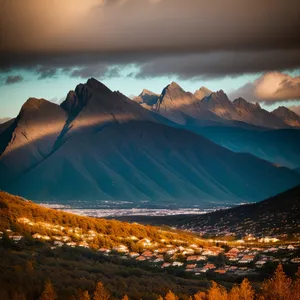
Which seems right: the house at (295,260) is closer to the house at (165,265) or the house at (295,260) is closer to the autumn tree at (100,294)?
the house at (165,265)

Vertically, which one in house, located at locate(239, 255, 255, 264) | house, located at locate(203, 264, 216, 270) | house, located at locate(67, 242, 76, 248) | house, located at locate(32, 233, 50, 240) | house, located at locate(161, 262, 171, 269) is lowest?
house, located at locate(239, 255, 255, 264)

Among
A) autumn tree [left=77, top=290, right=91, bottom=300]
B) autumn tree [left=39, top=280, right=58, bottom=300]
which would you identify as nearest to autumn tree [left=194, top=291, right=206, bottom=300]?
autumn tree [left=77, top=290, right=91, bottom=300]

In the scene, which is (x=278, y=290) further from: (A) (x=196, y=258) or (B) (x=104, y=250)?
(B) (x=104, y=250)

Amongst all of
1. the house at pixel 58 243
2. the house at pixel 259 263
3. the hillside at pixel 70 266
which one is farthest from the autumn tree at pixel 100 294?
the house at pixel 259 263

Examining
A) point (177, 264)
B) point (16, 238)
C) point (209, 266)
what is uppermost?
point (16, 238)

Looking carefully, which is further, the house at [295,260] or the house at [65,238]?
the house at [65,238]

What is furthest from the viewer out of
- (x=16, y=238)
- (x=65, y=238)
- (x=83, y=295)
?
(x=65, y=238)

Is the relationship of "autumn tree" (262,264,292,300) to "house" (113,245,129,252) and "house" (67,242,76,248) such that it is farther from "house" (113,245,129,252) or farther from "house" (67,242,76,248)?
"house" (113,245,129,252)

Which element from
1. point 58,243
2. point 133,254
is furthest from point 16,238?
point 133,254

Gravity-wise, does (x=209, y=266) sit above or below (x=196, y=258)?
below

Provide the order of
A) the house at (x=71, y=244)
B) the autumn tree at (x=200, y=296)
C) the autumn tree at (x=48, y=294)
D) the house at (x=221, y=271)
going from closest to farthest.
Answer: the autumn tree at (x=48, y=294)
the autumn tree at (x=200, y=296)
the house at (x=221, y=271)
the house at (x=71, y=244)

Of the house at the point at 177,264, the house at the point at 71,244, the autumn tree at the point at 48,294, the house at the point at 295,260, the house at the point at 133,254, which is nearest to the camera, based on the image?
the autumn tree at the point at 48,294

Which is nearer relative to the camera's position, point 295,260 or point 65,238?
point 295,260

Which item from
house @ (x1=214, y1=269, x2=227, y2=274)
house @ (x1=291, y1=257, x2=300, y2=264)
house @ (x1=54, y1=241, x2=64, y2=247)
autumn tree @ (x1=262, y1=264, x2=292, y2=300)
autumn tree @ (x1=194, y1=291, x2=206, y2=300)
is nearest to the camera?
autumn tree @ (x1=194, y1=291, x2=206, y2=300)
